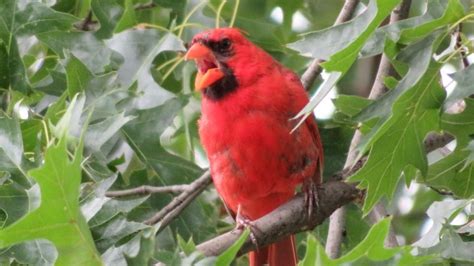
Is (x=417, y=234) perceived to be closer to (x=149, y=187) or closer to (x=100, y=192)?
(x=149, y=187)

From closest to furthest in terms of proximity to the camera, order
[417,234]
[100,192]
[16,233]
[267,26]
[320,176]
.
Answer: [16,233] → [100,192] → [320,176] → [267,26] → [417,234]

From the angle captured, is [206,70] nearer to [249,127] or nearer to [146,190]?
[249,127]

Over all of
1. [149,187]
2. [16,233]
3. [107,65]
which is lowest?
[149,187]

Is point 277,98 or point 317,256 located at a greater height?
point 317,256

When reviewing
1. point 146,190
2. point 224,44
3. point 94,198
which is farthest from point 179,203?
point 94,198

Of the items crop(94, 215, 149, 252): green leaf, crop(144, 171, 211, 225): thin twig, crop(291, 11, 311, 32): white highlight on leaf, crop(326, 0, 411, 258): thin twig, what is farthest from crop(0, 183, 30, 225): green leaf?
crop(291, 11, 311, 32): white highlight on leaf

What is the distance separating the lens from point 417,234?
5.12 metres

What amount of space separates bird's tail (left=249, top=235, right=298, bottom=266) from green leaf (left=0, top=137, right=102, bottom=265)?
4.70 ft

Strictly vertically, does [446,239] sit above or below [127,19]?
above

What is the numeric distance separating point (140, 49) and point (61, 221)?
1.48m

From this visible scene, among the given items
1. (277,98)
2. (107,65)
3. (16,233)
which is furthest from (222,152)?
(16,233)

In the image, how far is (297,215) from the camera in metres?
3.46

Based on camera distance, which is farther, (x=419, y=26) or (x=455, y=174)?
(x=455, y=174)

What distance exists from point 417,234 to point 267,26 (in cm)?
124
